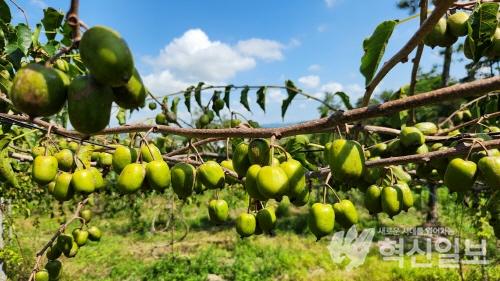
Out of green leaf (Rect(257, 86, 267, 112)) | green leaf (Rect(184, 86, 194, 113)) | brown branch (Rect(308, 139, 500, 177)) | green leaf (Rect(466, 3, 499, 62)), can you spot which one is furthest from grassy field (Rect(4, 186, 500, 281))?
green leaf (Rect(466, 3, 499, 62))

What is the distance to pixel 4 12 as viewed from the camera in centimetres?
242

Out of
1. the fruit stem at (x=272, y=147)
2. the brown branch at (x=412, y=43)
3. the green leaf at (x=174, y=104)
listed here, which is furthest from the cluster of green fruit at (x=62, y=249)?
the brown branch at (x=412, y=43)

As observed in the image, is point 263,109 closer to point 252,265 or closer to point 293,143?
point 293,143

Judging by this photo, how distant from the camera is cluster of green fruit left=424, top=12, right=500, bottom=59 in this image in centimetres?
173

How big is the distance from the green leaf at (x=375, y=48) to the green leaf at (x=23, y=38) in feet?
5.38

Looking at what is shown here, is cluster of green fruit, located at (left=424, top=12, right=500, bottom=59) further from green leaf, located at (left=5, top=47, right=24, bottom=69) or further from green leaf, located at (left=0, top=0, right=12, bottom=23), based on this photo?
green leaf, located at (left=0, top=0, right=12, bottom=23)

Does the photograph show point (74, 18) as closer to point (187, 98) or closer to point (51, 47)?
point (51, 47)

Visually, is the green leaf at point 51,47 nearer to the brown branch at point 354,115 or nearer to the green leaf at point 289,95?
the brown branch at point 354,115

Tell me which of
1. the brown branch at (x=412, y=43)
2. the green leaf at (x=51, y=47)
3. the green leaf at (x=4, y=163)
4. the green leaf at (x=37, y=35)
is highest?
the green leaf at (x=37, y=35)

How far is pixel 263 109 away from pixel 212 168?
4.59 ft

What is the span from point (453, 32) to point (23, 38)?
203 centimetres

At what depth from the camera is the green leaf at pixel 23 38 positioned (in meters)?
2.07

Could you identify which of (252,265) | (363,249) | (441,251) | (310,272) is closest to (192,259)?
(252,265)

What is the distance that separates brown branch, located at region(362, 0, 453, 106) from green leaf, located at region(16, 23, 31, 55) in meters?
1.67
